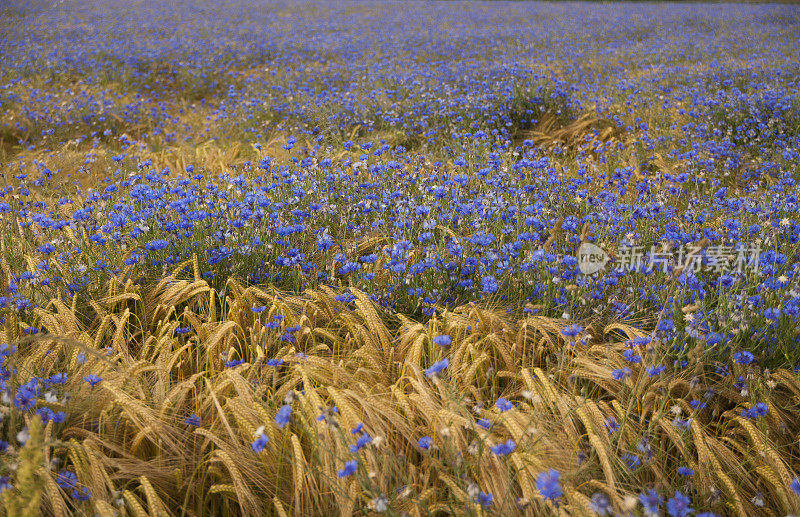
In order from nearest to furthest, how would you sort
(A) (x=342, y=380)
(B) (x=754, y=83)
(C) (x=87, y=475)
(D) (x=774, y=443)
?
1. (C) (x=87, y=475)
2. (D) (x=774, y=443)
3. (A) (x=342, y=380)
4. (B) (x=754, y=83)

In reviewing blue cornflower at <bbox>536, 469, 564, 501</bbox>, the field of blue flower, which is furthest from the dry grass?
blue cornflower at <bbox>536, 469, 564, 501</bbox>

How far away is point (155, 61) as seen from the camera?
10.6 metres

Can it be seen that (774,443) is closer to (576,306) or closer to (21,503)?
(576,306)

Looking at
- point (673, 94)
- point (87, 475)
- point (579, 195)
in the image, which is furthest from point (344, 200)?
point (673, 94)

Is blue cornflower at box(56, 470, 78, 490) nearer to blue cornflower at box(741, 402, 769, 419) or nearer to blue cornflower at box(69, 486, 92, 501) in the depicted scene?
blue cornflower at box(69, 486, 92, 501)

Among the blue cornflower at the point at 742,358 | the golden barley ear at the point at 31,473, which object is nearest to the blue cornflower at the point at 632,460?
the blue cornflower at the point at 742,358

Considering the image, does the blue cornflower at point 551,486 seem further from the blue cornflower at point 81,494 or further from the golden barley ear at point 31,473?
the blue cornflower at point 81,494

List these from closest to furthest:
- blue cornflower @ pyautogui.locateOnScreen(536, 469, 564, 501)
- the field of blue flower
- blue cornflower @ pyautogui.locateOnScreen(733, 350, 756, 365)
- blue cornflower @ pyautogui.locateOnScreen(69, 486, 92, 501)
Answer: blue cornflower @ pyautogui.locateOnScreen(536, 469, 564, 501) < blue cornflower @ pyautogui.locateOnScreen(69, 486, 92, 501) < the field of blue flower < blue cornflower @ pyautogui.locateOnScreen(733, 350, 756, 365)

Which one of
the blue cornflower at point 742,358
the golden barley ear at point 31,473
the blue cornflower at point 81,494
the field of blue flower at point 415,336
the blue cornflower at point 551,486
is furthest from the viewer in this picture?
the blue cornflower at point 742,358

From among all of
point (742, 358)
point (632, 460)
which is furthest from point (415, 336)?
point (742, 358)

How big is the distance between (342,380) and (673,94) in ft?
21.8

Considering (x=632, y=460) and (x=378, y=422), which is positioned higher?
(x=378, y=422)

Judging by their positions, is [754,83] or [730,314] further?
[754,83]

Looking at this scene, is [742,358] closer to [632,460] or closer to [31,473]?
[632,460]
